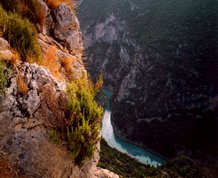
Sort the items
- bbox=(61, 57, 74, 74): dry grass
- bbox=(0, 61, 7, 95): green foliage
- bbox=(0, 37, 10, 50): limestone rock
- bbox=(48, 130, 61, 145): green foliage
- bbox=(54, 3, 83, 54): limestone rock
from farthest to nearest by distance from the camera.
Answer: bbox=(54, 3, 83, 54): limestone rock → bbox=(61, 57, 74, 74): dry grass → bbox=(0, 37, 10, 50): limestone rock → bbox=(48, 130, 61, 145): green foliage → bbox=(0, 61, 7, 95): green foliage

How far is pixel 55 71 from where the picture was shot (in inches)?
274

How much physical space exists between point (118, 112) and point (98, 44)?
40026 mm

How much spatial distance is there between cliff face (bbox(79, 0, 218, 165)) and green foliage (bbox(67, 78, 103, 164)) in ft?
169

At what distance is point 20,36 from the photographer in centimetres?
677

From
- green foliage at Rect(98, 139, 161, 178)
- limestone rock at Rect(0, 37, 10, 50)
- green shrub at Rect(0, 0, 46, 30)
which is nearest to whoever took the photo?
limestone rock at Rect(0, 37, 10, 50)

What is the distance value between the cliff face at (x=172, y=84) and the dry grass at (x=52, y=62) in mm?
51062

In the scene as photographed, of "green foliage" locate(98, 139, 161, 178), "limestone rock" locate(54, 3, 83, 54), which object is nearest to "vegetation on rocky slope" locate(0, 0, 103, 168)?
"limestone rock" locate(54, 3, 83, 54)

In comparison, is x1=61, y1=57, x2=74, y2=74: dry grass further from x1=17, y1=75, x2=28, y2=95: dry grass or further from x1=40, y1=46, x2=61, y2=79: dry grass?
x1=17, y1=75, x2=28, y2=95: dry grass

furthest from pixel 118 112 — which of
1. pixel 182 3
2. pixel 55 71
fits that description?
pixel 55 71

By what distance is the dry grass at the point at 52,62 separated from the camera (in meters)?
6.83

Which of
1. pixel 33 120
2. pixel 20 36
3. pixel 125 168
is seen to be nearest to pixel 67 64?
pixel 20 36

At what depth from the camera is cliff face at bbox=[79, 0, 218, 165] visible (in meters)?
58.8

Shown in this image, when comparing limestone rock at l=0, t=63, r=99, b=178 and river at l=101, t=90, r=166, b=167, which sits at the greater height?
river at l=101, t=90, r=166, b=167

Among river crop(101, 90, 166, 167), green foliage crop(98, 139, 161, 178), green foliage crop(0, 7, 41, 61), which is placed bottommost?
green foliage crop(0, 7, 41, 61)
